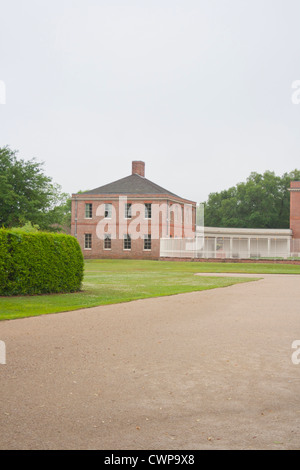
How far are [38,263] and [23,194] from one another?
3100 cm

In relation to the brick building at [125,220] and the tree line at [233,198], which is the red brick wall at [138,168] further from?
the tree line at [233,198]

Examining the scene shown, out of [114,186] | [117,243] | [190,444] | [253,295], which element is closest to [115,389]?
[190,444]

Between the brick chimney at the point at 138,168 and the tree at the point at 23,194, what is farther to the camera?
the brick chimney at the point at 138,168

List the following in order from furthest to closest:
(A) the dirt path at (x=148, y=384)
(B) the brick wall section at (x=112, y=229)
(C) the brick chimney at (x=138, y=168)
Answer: (C) the brick chimney at (x=138, y=168), (B) the brick wall section at (x=112, y=229), (A) the dirt path at (x=148, y=384)

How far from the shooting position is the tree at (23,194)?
140 feet

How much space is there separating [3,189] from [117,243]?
12930mm

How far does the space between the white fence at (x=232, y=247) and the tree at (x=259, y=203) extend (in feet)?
60.5

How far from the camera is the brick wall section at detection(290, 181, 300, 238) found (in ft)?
183

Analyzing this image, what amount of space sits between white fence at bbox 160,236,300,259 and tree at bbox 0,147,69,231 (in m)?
10.9

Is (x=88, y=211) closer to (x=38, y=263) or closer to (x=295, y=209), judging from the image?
(x=295, y=209)

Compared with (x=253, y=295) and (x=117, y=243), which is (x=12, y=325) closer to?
(x=253, y=295)

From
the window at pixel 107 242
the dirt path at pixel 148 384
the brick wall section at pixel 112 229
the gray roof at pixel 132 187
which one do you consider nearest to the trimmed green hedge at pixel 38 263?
the dirt path at pixel 148 384

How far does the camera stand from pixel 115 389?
5.27m

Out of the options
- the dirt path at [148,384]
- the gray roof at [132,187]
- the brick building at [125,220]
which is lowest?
the dirt path at [148,384]
